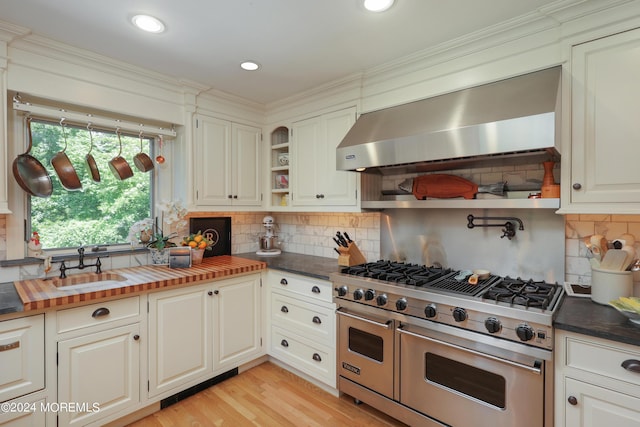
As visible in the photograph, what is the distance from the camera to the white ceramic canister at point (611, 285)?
60.3 inches

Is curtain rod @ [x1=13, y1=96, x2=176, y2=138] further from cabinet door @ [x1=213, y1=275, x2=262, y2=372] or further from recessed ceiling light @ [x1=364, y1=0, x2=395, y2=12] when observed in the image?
recessed ceiling light @ [x1=364, y1=0, x2=395, y2=12]

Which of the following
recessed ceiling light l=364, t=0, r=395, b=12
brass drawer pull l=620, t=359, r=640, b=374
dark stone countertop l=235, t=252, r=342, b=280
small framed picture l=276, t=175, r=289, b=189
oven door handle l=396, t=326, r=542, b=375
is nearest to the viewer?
brass drawer pull l=620, t=359, r=640, b=374

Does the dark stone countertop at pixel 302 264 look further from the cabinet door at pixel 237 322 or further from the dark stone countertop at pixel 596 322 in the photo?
the dark stone countertop at pixel 596 322

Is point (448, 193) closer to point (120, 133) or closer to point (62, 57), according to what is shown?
point (120, 133)

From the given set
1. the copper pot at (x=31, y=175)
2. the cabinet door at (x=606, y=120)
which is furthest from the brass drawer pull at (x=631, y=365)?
the copper pot at (x=31, y=175)

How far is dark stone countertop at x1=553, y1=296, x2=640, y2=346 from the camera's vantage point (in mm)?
1279

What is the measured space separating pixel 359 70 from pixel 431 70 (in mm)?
549

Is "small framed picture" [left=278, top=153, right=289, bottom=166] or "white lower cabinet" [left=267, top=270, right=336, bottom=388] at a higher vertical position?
"small framed picture" [left=278, top=153, right=289, bottom=166]

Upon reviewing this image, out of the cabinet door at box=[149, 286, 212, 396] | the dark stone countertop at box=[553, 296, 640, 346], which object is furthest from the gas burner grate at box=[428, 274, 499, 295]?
the cabinet door at box=[149, 286, 212, 396]

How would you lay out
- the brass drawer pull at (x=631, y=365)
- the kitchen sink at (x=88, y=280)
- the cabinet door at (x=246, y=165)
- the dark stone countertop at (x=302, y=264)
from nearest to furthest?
the brass drawer pull at (x=631, y=365) → the kitchen sink at (x=88, y=280) → the dark stone countertop at (x=302, y=264) → the cabinet door at (x=246, y=165)

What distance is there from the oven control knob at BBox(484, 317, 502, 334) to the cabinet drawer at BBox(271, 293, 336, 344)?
105 cm

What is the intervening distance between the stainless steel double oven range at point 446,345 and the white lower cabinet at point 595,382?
53mm

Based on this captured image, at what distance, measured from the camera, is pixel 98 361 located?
1.86 meters

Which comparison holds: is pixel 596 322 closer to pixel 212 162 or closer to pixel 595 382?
pixel 595 382
